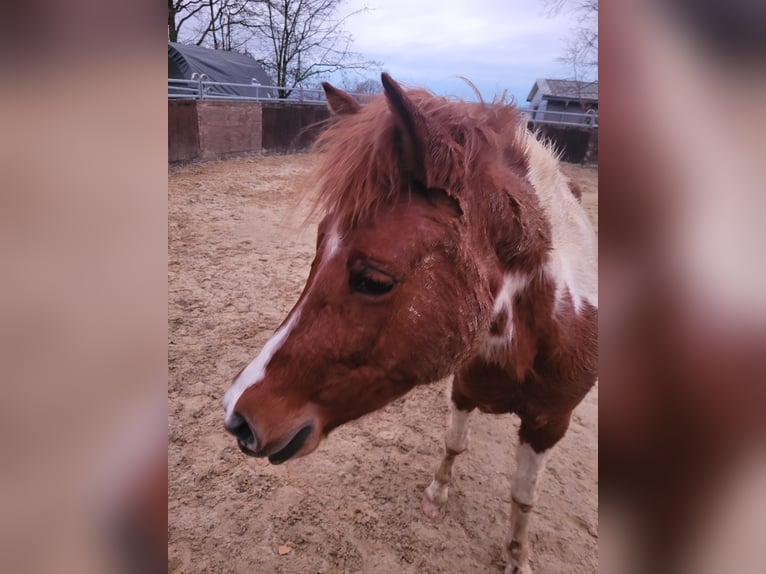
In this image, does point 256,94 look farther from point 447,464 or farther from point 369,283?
point 447,464

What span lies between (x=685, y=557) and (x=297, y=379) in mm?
542

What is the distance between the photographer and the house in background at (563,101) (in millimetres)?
635

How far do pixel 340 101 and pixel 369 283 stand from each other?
0.38m

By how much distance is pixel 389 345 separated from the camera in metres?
0.68

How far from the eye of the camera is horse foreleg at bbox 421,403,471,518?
4.32 feet

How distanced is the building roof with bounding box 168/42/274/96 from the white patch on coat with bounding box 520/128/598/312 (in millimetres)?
572

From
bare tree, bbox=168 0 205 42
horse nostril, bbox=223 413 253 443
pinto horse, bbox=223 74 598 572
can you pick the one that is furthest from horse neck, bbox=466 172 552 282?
bare tree, bbox=168 0 205 42

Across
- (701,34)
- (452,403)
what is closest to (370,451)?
(452,403)

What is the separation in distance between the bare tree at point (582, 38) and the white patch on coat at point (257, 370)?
1.84 ft

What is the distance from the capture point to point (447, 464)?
1.37 metres

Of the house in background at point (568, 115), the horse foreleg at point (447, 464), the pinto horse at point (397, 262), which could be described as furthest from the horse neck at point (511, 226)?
the horse foreleg at point (447, 464)

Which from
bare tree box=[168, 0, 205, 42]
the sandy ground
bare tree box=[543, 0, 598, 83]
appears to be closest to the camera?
bare tree box=[543, 0, 598, 83]

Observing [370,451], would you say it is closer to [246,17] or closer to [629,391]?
[629,391]

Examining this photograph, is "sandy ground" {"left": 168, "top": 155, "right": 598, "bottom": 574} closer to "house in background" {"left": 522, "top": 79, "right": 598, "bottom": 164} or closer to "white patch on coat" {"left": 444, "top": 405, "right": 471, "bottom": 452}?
"house in background" {"left": 522, "top": 79, "right": 598, "bottom": 164}
